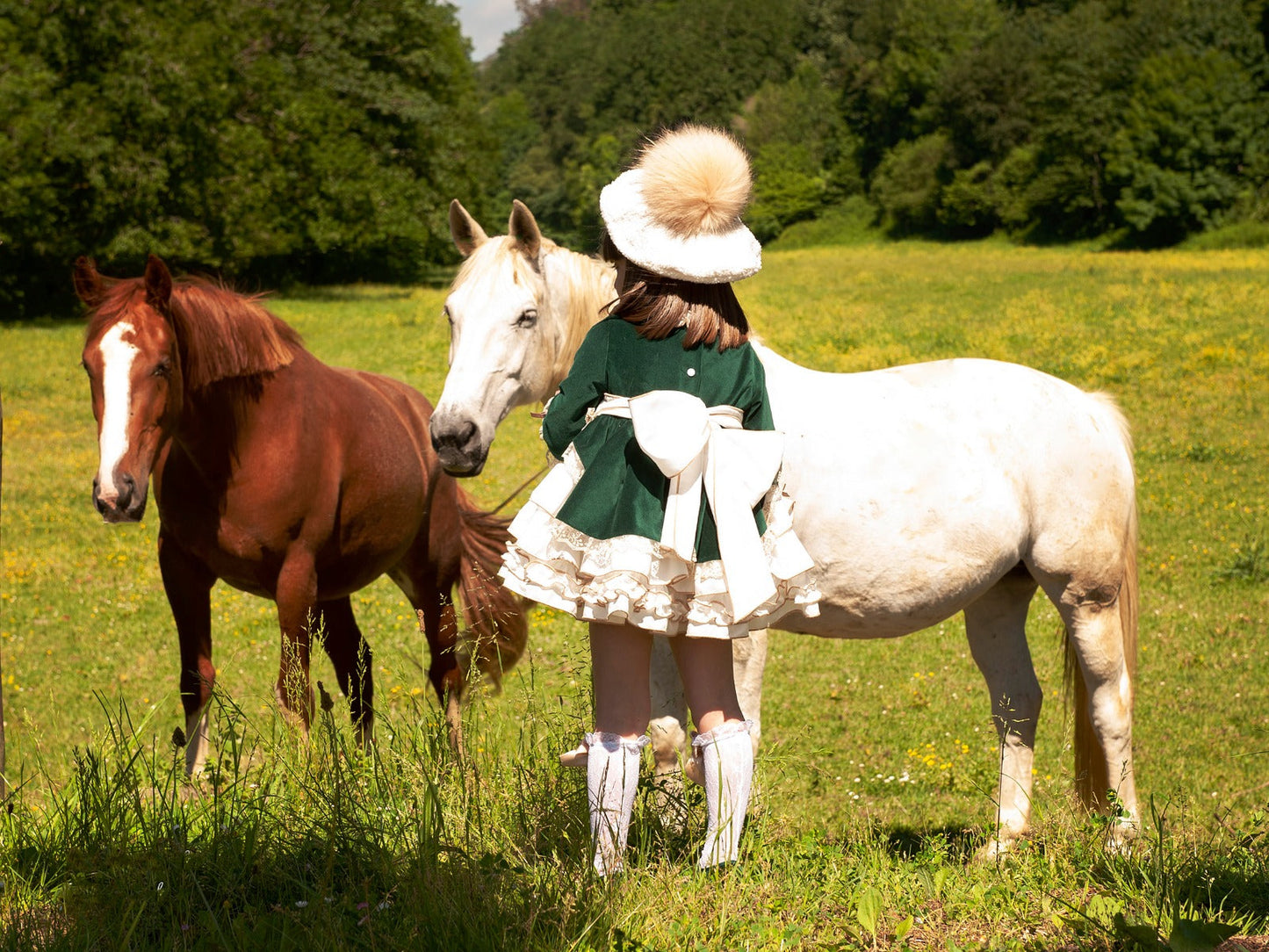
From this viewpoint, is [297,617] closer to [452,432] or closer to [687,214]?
[452,432]

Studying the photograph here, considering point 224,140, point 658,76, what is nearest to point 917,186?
point 658,76

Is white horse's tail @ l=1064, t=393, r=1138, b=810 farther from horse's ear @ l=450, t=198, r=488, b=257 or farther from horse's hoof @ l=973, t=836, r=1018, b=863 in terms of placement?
horse's ear @ l=450, t=198, r=488, b=257

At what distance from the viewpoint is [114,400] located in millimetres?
3805

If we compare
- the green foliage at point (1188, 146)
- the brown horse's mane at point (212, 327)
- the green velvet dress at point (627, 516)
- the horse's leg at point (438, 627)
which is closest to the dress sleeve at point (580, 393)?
the green velvet dress at point (627, 516)

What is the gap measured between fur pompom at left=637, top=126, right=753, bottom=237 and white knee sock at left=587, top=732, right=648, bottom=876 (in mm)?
1316

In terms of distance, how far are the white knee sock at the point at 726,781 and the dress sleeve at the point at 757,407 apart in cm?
78

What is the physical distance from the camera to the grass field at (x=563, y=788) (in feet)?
8.96

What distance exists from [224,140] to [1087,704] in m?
29.4

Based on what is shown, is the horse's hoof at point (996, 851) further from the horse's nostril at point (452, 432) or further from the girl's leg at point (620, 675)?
the horse's nostril at point (452, 432)

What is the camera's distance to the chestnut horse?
3.87m

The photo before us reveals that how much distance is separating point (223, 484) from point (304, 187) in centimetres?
3115

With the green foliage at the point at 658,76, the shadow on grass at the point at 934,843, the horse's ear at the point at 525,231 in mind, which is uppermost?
the green foliage at the point at 658,76

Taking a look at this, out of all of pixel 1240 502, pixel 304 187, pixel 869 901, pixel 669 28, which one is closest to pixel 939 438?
pixel 869 901

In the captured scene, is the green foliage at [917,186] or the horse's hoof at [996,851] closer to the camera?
the horse's hoof at [996,851]
